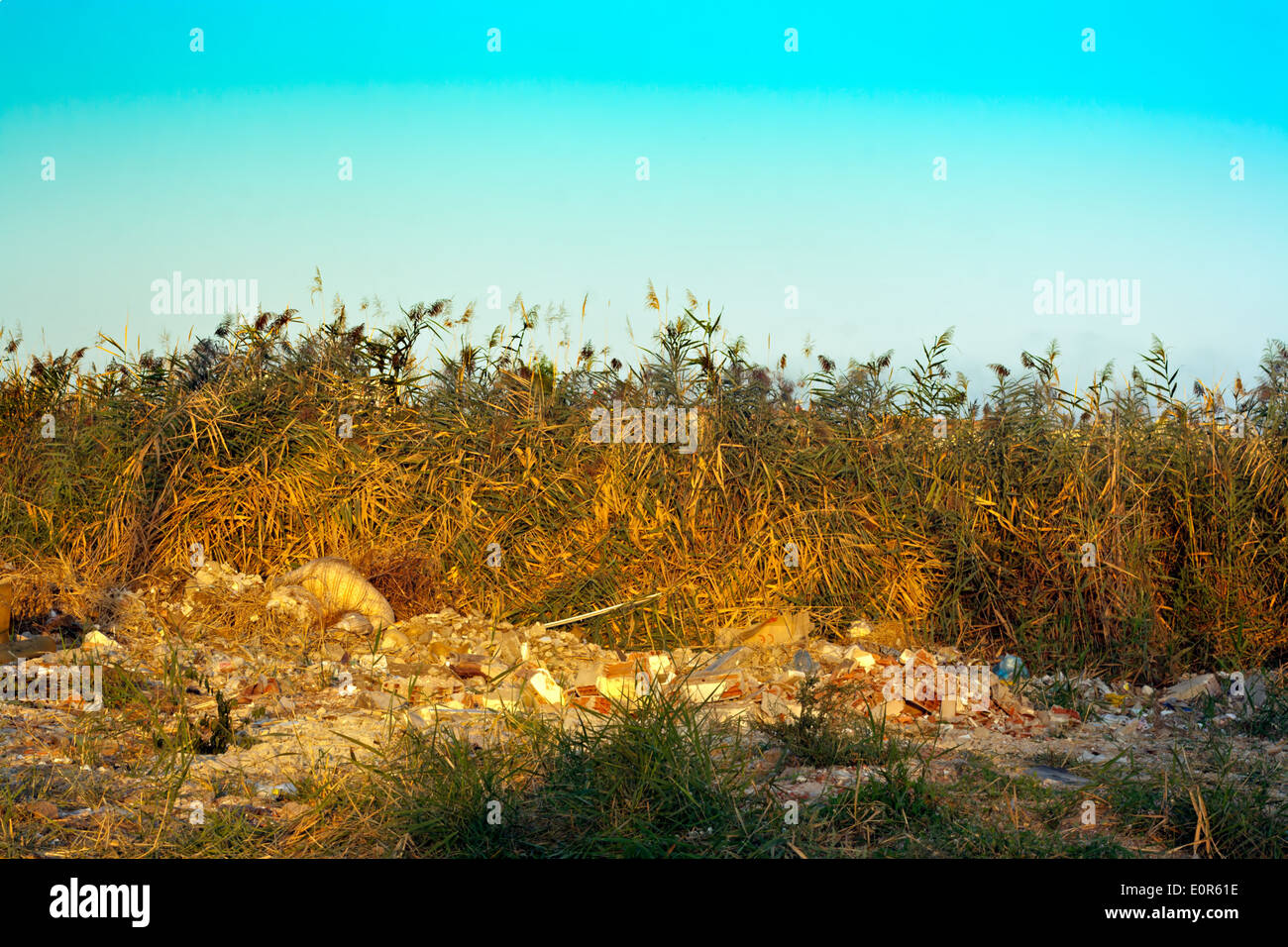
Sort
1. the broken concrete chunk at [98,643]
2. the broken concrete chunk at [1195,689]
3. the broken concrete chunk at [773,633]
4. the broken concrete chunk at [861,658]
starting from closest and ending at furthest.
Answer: the broken concrete chunk at [861,658]
the broken concrete chunk at [1195,689]
the broken concrete chunk at [98,643]
the broken concrete chunk at [773,633]

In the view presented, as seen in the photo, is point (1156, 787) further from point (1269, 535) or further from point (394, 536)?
point (394, 536)

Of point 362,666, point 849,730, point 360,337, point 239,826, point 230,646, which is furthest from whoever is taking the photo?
point 360,337

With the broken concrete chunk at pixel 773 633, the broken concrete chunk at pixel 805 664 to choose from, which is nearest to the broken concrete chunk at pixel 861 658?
the broken concrete chunk at pixel 805 664

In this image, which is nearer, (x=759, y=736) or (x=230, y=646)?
(x=759, y=736)

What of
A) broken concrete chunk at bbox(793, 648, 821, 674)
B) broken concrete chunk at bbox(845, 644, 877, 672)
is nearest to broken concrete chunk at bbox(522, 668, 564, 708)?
broken concrete chunk at bbox(793, 648, 821, 674)

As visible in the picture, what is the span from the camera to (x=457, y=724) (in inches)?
174

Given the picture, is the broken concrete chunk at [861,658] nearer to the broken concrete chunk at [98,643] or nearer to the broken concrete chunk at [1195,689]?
the broken concrete chunk at [1195,689]


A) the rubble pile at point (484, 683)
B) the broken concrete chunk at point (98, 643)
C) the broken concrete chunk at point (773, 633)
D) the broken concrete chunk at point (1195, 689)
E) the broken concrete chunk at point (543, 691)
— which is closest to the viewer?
the rubble pile at point (484, 683)

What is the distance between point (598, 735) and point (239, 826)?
1106 millimetres

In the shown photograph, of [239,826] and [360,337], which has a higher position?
[360,337]

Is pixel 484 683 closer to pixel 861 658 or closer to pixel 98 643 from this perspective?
pixel 861 658

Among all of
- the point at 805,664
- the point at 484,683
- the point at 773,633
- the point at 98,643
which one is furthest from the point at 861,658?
the point at 98,643
